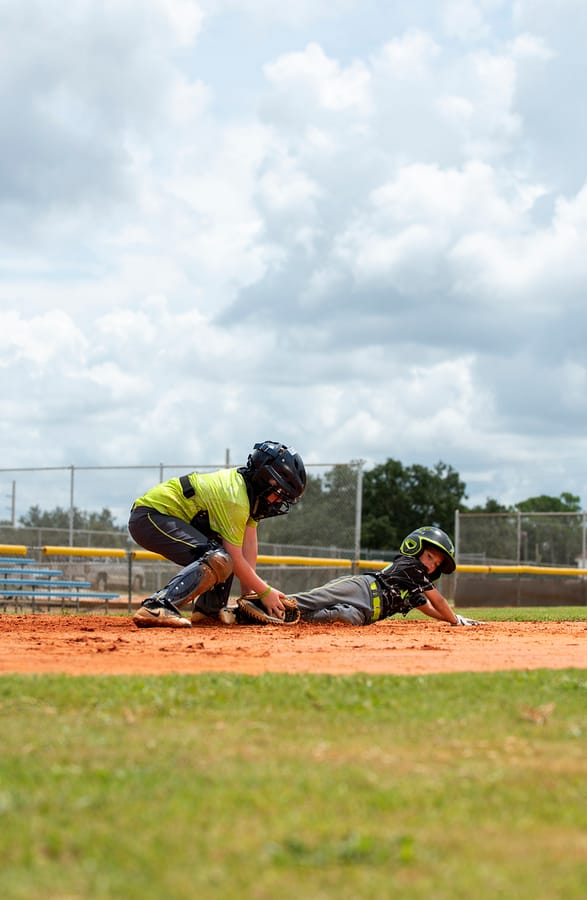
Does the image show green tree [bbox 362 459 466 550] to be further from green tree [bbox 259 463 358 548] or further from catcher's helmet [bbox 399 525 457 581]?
catcher's helmet [bbox 399 525 457 581]

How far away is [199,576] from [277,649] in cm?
199

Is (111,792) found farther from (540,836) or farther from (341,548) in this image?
(341,548)

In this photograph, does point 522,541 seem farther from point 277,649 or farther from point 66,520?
point 277,649

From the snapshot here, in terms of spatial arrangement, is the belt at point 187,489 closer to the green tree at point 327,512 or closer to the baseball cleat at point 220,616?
the baseball cleat at point 220,616

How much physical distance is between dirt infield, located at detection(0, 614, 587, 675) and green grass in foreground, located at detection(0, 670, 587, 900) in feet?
4.00

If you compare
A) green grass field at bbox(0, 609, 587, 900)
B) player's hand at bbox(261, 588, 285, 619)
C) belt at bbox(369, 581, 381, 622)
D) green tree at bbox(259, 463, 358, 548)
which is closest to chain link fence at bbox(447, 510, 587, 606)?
green tree at bbox(259, 463, 358, 548)

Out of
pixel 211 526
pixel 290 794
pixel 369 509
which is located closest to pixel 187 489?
pixel 211 526

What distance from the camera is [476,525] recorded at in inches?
1177

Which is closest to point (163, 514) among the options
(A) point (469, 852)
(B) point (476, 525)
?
(A) point (469, 852)

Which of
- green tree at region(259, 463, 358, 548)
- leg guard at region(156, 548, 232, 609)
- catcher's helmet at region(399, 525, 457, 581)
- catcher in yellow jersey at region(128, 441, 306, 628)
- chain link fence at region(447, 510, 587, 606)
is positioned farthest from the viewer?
chain link fence at region(447, 510, 587, 606)

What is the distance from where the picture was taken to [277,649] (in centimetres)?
732

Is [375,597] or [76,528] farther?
[76,528]

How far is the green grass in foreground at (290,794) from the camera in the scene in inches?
99.3

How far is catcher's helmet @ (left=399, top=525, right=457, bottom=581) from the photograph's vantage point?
9.99 metres
